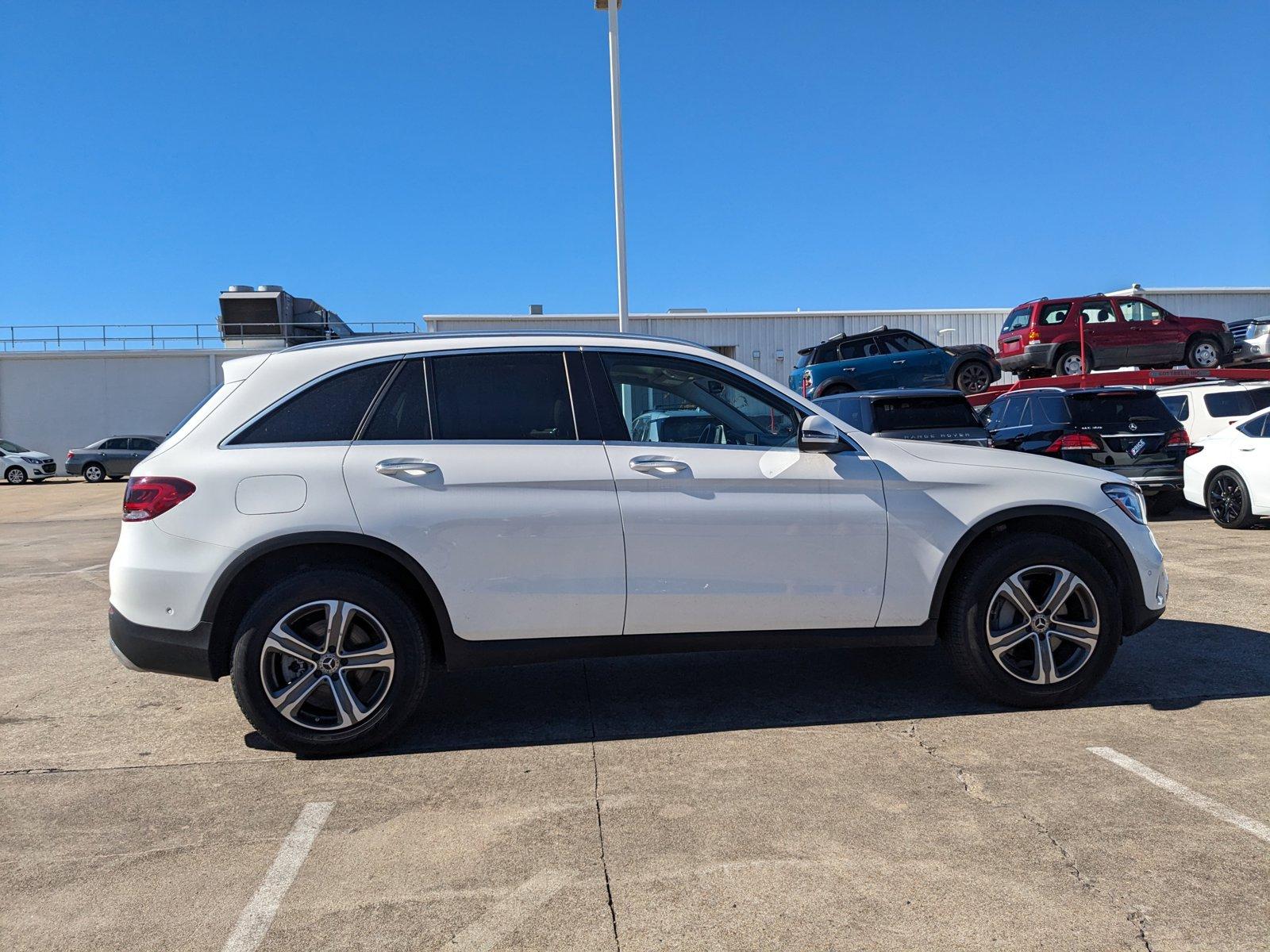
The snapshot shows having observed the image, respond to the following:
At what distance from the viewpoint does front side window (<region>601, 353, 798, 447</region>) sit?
4.29m

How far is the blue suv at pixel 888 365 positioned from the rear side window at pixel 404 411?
12203 millimetres

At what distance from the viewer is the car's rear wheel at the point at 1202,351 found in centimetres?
1784

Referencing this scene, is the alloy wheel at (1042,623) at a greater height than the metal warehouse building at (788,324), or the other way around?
the metal warehouse building at (788,324)

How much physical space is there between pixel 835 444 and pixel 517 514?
1414 mm

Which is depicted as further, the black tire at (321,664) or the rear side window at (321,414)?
the rear side window at (321,414)

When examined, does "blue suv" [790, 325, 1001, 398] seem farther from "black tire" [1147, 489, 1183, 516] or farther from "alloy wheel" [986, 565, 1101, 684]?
"alloy wheel" [986, 565, 1101, 684]

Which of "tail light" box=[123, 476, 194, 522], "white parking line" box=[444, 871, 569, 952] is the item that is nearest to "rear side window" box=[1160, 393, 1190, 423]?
"white parking line" box=[444, 871, 569, 952]

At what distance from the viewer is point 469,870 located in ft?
9.77

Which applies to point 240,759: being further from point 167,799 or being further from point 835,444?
point 835,444

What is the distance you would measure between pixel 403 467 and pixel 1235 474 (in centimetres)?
990

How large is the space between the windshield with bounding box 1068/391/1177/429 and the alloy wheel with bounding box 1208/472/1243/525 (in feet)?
3.78

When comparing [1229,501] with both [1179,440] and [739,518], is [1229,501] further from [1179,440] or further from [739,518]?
[739,518]

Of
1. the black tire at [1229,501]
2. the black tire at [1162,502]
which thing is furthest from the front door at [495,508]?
the black tire at [1162,502]

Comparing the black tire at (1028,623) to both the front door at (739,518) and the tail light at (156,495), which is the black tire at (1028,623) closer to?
the front door at (739,518)
